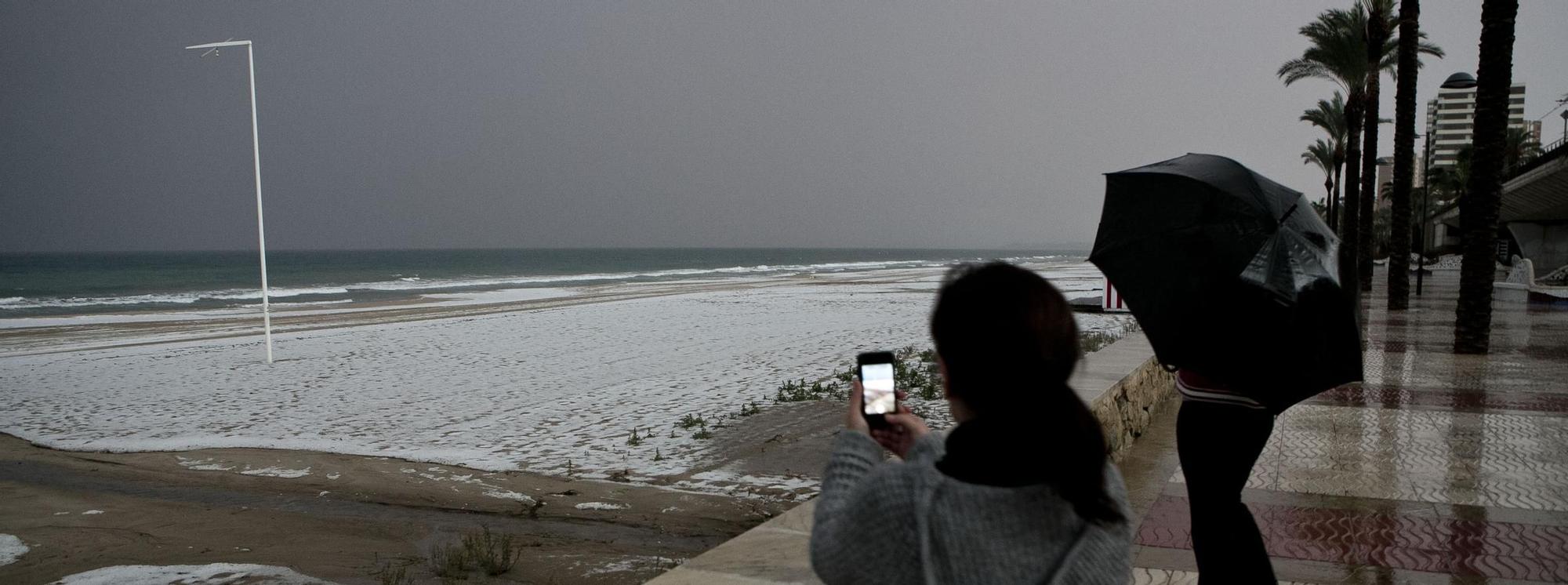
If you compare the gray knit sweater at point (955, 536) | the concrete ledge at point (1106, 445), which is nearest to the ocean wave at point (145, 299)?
the concrete ledge at point (1106, 445)

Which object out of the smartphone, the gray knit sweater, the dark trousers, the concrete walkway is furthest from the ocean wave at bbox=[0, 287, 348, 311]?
the gray knit sweater

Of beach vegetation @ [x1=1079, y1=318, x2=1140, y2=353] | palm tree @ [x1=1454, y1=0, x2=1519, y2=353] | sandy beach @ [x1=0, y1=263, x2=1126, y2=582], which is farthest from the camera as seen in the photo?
beach vegetation @ [x1=1079, y1=318, x2=1140, y2=353]

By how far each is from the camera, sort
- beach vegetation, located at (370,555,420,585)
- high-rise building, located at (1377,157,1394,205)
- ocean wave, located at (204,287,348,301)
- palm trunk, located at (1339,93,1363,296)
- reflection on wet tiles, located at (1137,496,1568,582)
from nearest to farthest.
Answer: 1. reflection on wet tiles, located at (1137,496,1568,582)
2. beach vegetation, located at (370,555,420,585)
3. palm trunk, located at (1339,93,1363,296)
4. ocean wave, located at (204,287,348,301)
5. high-rise building, located at (1377,157,1394,205)

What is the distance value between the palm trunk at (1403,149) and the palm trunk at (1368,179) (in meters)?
3.68

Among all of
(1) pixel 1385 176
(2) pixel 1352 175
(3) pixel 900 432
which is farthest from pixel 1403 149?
(1) pixel 1385 176

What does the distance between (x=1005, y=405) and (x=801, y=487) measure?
5.93 m

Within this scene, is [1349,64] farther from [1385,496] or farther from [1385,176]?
[1385,176]

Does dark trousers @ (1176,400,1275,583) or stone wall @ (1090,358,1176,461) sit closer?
dark trousers @ (1176,400,1275,583)

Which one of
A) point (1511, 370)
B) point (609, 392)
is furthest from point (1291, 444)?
point (609, 392)

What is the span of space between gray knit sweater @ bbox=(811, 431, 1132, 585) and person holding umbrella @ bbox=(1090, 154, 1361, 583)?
1755 millimetres

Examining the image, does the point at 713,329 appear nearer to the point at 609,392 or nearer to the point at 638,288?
the point at 609,392

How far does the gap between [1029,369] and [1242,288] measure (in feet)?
6.31

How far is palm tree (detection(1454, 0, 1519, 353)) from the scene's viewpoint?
37.5 feet

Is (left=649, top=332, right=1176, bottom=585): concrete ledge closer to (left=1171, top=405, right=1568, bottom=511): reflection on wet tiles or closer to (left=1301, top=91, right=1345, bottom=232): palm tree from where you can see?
(left=1171, top=405, right=1568, bottom=511): reflection on wet tiles
